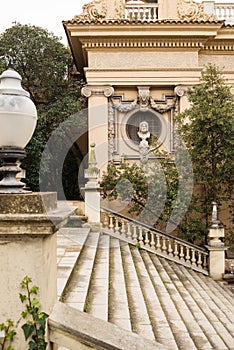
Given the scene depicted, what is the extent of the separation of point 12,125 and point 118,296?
13.9 ft

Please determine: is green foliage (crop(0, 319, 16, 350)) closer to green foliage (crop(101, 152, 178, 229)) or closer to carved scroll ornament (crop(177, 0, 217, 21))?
green foliage (crop(101, 152, 178, 229))

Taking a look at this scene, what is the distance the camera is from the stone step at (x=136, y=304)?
203 inches

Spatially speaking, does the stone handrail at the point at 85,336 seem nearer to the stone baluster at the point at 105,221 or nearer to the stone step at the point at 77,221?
the stone baluster at the point at 105,221

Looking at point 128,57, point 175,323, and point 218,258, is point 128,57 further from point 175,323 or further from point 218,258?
point 175,323

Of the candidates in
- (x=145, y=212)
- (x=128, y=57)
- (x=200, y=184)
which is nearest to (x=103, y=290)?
(x=145, y=212)

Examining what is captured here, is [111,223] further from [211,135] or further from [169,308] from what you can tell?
[169,308]

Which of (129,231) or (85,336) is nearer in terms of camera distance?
(85,336)

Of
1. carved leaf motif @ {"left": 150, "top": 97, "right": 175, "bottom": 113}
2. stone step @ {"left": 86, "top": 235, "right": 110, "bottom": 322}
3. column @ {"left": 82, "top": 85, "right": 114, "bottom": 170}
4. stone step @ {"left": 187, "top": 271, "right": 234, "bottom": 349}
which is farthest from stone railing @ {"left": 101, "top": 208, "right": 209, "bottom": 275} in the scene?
carved leaf motif @ {"left": 150, "top": 97, "right": 175, "bottom": 113}

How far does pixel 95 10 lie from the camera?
14867mm

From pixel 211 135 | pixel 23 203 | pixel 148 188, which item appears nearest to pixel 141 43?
pixel 211 135

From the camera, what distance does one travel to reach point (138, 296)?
6445mm

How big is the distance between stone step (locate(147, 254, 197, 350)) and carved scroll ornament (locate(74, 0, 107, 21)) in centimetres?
934

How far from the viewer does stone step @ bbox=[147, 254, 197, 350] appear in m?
5.23

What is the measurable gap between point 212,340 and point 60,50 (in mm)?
14392
